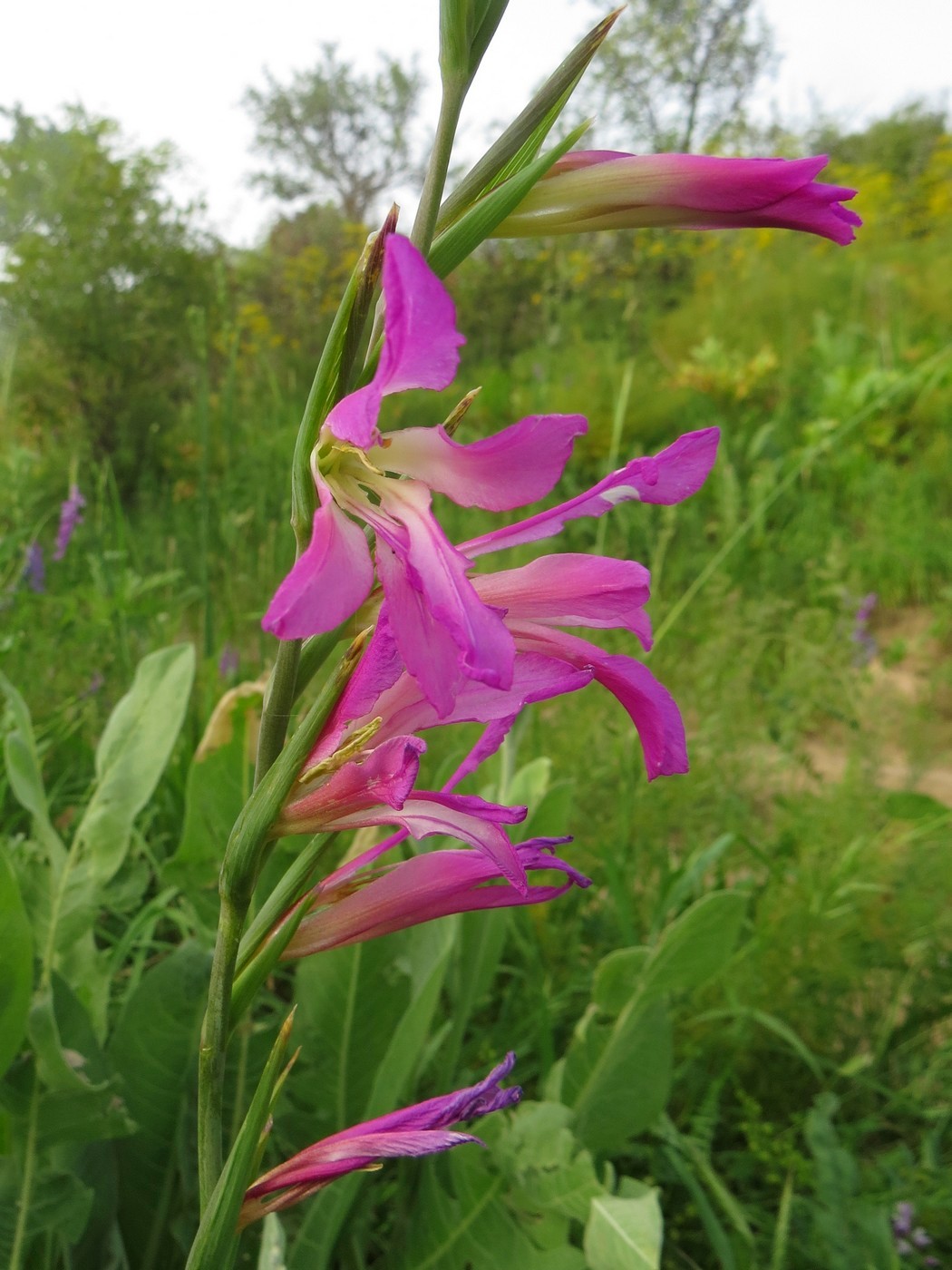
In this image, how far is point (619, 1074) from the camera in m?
1.28

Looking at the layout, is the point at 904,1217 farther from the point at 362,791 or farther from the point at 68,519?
the point at 68,519

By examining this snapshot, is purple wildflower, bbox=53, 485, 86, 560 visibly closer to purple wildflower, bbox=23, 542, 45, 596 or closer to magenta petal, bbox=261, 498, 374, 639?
purple wildflower, bbox=23, 542, 45, 596

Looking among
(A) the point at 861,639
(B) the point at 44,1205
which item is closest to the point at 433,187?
(B) the point at 44,1205

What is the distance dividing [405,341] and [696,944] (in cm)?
99

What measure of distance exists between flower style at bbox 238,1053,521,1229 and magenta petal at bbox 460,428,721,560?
33 cm

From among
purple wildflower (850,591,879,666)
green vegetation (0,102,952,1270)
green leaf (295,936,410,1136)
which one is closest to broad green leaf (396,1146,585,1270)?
green vegetation (0,102,952,1270)

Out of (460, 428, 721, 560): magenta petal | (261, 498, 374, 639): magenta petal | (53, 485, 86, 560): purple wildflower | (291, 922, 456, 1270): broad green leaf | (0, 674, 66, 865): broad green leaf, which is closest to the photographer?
(261, 498, 374, 639): magenta petal

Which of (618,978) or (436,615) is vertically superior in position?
(436,615)

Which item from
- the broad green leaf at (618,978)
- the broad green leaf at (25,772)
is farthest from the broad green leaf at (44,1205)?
the broad green leaf at (618,978)

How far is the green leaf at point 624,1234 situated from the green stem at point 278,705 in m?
0.68

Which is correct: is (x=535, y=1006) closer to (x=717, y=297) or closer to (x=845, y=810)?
(x=845, y=810)

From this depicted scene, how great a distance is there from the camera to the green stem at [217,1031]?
58cm

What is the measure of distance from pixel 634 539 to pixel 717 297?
3.97m

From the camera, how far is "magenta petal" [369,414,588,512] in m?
0.52
